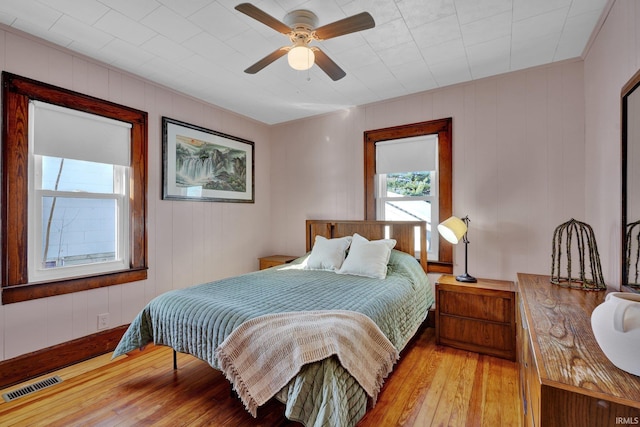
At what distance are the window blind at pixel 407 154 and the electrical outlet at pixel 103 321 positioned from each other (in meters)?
3.21

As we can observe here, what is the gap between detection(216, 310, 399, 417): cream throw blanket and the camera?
145 cm

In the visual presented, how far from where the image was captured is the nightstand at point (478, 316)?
Answer: 8.25 feet

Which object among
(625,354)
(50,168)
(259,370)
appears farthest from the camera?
(50,168)

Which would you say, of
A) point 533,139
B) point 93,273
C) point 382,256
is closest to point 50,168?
point 93,273

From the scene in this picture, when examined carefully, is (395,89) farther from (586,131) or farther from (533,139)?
(586,131)

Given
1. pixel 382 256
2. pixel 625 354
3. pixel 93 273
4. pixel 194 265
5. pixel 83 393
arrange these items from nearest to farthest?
pixel 625 354, pixel 83 393, pixel 93 273, pixel 382 256, pixel 194 265

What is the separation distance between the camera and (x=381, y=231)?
3523mm

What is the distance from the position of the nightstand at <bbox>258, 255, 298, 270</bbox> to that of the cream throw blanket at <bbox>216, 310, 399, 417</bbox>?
7.57 feet

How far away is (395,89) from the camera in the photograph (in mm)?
3256

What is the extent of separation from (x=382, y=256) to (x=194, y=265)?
219cm

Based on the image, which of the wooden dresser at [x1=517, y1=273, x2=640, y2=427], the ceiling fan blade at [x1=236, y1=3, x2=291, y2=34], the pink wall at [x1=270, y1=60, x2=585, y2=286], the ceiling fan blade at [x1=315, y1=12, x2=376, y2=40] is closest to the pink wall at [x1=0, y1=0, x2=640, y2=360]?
the pink wall at [x1=270, y1=60, x2=585, y2=286]

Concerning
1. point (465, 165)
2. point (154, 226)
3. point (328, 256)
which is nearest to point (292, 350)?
point (328, 256)

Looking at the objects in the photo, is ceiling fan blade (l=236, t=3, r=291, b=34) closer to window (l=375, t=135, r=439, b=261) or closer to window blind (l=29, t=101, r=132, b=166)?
window blind (l=29, t=101, r=132, b=166)

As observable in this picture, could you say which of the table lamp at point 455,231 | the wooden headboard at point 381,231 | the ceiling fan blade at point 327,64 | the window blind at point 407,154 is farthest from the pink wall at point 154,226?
the table lamp at point 455,231
